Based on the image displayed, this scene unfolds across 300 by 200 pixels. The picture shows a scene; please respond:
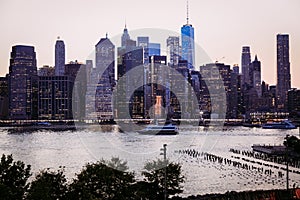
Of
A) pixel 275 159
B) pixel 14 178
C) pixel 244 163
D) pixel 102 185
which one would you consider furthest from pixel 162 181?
pixel 275 159

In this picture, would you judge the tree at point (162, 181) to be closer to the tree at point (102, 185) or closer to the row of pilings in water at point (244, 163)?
the tree at point (102, 185)

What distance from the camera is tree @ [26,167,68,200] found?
1396 centimetres

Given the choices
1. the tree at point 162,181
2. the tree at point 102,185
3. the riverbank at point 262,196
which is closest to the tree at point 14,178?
the tree at point 102,185

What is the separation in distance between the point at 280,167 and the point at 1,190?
79.5 ft

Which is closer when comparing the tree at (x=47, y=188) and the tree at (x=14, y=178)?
the tree at (x=47, y=188)

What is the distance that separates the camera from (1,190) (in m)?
13.6

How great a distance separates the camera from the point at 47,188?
1426 centimetres

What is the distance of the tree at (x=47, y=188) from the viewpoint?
13961 millimetres

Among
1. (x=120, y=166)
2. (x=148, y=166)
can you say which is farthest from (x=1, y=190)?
(x=148, y=166)

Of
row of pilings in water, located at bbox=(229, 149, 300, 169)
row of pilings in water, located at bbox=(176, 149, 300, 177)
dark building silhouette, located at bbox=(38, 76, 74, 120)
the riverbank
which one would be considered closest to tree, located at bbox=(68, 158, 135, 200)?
the riverbank

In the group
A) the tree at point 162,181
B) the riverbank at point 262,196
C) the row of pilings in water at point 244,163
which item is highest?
the tree at point 162,181

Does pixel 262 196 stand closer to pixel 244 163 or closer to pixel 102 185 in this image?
pixel 102 185

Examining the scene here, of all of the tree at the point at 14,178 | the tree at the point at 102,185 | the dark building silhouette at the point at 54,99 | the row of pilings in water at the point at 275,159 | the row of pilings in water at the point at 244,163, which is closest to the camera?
the tree at the point at 14,178

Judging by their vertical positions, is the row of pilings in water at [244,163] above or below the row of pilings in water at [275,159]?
below
